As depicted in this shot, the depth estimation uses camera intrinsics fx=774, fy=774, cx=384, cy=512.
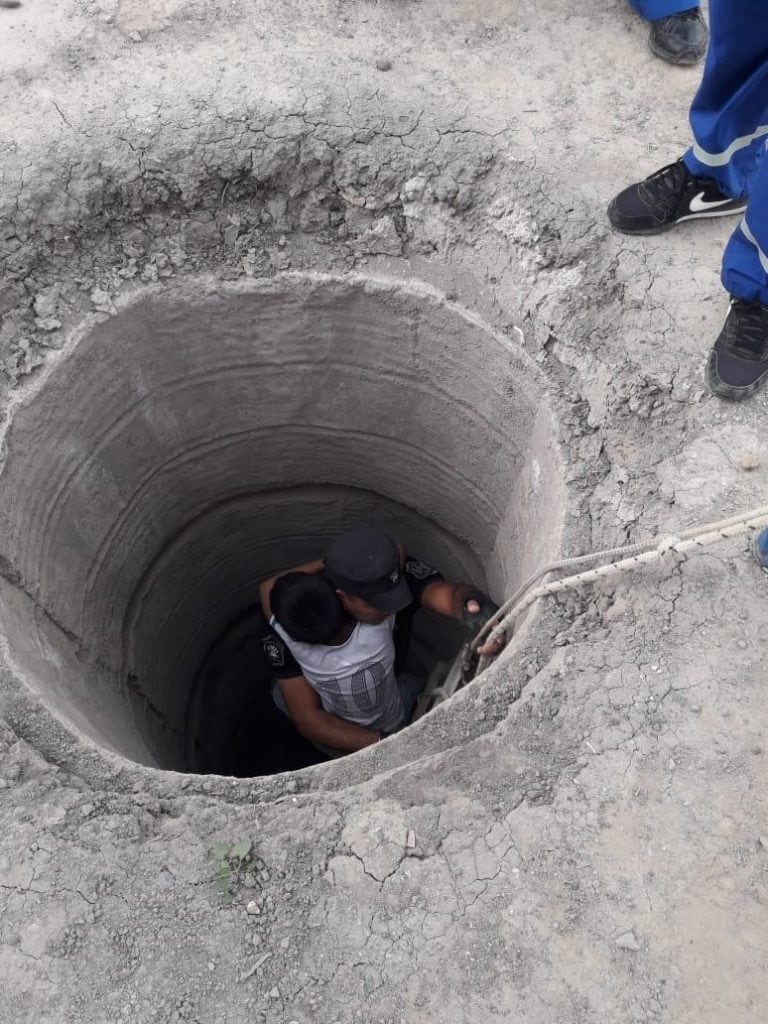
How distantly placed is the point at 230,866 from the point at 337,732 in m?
1.68

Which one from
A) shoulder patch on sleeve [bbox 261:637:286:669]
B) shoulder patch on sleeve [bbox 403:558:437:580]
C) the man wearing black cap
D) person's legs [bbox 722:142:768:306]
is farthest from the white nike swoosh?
shoulder patch on sleeve [bbox 261:637:286:669]

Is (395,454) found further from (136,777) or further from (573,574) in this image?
(136,777)

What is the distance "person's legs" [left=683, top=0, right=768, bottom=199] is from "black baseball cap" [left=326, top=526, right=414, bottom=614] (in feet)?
6.77

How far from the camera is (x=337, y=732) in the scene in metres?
3.91

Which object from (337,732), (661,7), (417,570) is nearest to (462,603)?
(417,570)

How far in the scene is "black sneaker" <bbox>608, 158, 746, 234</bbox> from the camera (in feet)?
10.4

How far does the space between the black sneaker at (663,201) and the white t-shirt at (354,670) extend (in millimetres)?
2115

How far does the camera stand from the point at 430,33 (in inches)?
149

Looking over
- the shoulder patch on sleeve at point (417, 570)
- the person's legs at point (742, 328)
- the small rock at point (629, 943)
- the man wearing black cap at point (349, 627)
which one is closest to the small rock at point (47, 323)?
the man wearing black cap at point (349, 627)

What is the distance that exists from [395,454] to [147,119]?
2006 mm

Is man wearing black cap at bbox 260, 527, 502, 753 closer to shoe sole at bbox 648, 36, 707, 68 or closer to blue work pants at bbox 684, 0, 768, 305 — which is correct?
blue work pants at bbox 684, 0, 768, 305

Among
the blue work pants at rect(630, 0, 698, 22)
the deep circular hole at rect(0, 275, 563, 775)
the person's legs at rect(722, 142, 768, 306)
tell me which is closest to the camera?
the person's legs at rect(722, 142, 768, 306)

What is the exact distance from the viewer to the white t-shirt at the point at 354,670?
3.77 metres

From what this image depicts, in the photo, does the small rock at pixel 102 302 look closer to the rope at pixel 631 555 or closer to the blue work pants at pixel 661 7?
the rope at pixel 631 555
